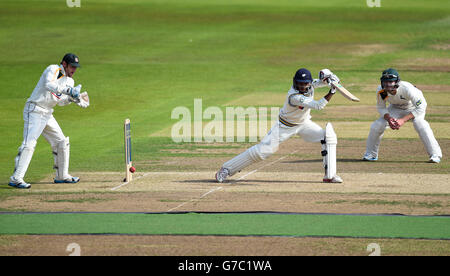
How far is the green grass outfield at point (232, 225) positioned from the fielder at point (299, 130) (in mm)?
2188

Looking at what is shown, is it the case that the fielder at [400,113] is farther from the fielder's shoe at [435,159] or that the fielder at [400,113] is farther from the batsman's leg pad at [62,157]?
the batsman's leg pad at [62,157]

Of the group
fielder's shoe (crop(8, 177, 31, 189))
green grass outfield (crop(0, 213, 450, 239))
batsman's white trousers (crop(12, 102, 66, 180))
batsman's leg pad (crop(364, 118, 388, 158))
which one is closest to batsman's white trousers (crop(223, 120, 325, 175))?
green grass outfield (crop(0, 213, 450, 239))

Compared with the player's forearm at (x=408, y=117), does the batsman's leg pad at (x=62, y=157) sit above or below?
below

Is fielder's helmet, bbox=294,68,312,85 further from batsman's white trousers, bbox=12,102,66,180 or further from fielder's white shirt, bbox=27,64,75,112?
batsman's white trousers, bbox=12,102,66,180

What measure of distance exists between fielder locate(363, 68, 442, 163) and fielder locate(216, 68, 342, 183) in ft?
7.20

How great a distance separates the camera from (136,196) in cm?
1173

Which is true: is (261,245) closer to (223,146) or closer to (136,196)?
(136,196)

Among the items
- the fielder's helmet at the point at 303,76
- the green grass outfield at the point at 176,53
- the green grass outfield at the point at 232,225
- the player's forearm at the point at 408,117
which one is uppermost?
the green grass outfield at the point at 176,53

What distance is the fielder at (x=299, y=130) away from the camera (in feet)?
40.2

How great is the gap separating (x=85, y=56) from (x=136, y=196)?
21189mm

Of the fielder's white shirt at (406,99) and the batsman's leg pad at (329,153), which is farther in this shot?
the fielder's white shirt at (406,99)

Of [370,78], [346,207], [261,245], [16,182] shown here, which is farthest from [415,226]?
[370,78]

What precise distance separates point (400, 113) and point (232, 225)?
240 inches

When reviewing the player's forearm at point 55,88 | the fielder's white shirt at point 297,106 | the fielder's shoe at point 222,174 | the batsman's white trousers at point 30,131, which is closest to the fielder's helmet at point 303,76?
the fielder's white shirt at point 297,106
